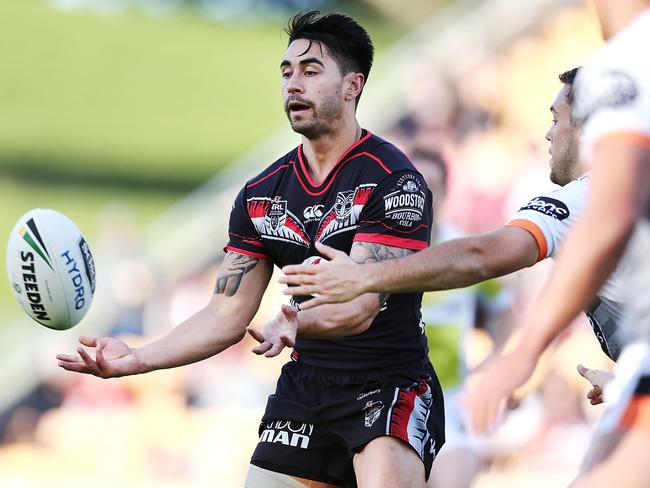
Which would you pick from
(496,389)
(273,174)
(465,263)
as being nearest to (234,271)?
(273,174)

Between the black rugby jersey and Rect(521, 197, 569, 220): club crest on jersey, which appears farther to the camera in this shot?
the black rugby jersey

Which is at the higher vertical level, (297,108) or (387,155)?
(297,108)

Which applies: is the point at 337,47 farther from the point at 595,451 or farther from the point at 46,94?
the point at 46,94

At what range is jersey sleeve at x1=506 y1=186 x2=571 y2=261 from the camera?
3873mm

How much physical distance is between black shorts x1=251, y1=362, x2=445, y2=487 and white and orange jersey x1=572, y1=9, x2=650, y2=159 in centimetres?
214

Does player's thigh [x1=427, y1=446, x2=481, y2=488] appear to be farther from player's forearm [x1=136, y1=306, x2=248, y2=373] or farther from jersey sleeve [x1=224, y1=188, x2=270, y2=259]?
jersey sleeve [x1=224, y1=188, x2=270, y2=259]

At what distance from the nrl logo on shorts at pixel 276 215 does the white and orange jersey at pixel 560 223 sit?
5.15 ft

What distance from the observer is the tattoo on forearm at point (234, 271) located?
17.9 feet

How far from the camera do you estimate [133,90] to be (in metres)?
10.8

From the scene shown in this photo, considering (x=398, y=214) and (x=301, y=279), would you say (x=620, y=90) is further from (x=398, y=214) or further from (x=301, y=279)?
(x=398, y=214)

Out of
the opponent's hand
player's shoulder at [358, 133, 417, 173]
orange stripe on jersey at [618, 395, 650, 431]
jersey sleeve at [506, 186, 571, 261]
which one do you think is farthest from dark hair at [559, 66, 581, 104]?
orange stripe on jersey at [618, 395, 650, 431]

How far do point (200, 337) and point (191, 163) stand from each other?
528 centimetres

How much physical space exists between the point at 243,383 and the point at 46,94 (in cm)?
343

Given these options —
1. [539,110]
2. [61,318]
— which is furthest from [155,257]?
[61,318]
